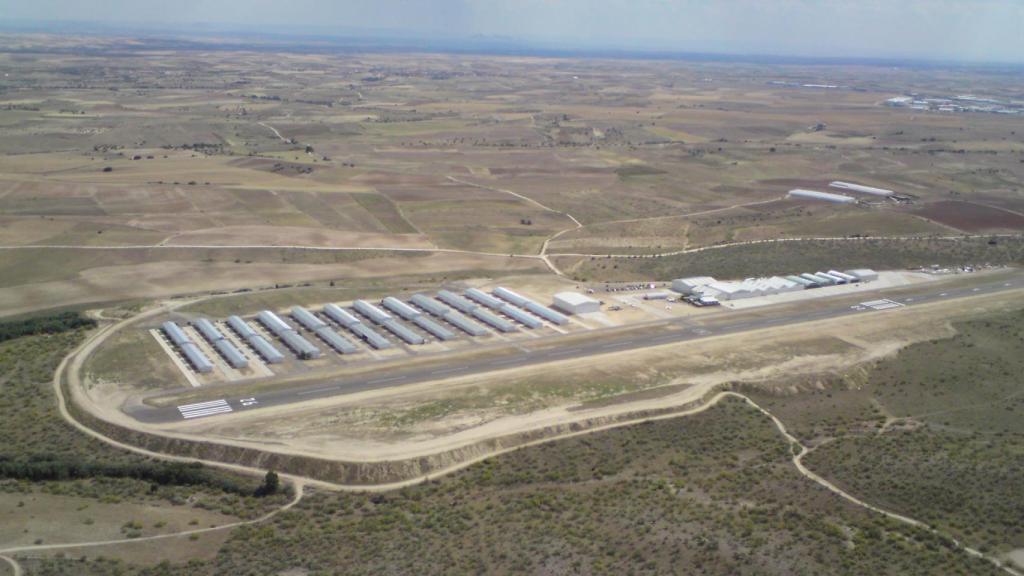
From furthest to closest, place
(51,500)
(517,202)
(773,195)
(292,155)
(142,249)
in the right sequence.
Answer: (292,155), (773,195), (517,202), (142,249), (51,500)

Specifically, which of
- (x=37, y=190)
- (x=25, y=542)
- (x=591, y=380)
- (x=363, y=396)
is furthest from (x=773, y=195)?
A: (x=25, y=542)

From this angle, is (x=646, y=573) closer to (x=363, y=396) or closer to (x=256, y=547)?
(x=256, y=547)

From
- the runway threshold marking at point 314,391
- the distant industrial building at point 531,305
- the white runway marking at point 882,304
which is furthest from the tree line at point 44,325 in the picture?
the white runway marking at point 882,304

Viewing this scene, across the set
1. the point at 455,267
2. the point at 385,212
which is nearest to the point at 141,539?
the point at 455,267

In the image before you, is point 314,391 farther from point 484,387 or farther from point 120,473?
point 120,473

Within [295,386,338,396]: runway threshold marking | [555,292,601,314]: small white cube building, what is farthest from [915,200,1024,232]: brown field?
[295,386,338,396]: runway threshold marking

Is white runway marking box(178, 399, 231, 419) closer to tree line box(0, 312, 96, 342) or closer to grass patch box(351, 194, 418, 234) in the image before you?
tree line box(0, 312, 96, 342)

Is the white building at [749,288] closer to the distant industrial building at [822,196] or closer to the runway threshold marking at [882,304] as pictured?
the runway threshold marking at [882,304]
